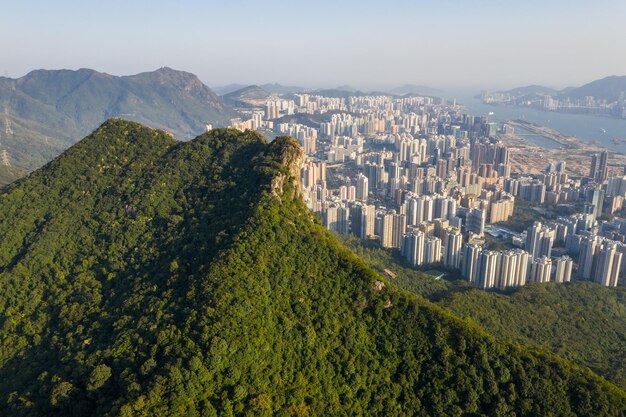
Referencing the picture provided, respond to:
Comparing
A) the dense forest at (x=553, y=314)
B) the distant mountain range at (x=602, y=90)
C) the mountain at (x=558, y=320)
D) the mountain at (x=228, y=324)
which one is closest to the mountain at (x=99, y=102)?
the mountain at (x=228, y=324)

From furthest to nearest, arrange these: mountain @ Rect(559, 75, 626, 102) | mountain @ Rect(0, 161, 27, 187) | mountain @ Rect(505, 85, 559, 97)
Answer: mountain @ Rect(505, 85, 559, 97)
mountain @ Rect(559, 75, 626, 102)
mountain @ Rect(0, 161, 27, 187)

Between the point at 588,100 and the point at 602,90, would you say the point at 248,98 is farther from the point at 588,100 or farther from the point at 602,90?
the point at 602,90

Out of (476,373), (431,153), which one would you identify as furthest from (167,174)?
(431,153)

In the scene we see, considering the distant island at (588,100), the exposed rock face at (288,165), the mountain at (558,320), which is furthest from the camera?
the distant island at (588,100)

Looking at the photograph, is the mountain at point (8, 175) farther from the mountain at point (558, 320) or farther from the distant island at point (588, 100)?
the distant island at point (588, 100)

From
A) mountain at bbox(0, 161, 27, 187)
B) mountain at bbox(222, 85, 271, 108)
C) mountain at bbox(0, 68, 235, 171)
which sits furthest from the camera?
mountain at bbox(222, 85, 271, 108)

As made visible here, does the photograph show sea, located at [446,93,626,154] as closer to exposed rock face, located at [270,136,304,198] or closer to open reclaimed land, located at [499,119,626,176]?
open reclaimed land, located at [499,119,626,176]

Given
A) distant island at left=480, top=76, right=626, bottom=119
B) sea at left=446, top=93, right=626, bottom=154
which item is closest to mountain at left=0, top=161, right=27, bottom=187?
sea at left=446, top=93, right=626, bottom=154

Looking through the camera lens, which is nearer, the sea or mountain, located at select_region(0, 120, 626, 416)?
mountain, located at select_region(0, 120, 626, 416)
